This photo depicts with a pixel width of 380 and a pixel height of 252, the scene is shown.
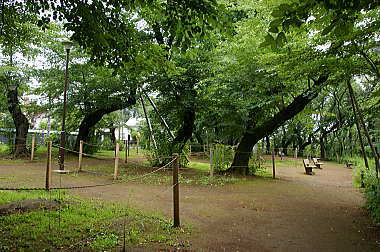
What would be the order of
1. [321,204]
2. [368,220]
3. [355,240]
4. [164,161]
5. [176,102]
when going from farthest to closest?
[164,161]
[176,102]
[321,204]
[368,220]
[355,240]

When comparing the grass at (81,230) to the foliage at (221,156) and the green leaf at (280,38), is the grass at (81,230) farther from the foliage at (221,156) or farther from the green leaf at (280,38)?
the foliage at (221,156)

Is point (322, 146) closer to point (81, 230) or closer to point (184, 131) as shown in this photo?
point (184, 131)

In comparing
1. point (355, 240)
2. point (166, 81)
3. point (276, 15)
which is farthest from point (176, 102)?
point (276, 15)

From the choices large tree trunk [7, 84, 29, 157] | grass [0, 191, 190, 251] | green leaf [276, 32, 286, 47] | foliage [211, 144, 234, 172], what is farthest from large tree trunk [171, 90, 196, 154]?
green leaf [276, 32, 286, 47]

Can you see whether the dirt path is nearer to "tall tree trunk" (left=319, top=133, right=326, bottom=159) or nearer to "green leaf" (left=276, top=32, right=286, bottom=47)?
"green leaf" (left=276, top=32, right=286, bottom=47)

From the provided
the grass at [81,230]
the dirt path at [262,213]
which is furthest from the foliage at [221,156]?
the grass at [81,230]

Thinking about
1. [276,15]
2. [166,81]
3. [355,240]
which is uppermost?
[166,81]

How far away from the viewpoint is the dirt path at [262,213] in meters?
4.52

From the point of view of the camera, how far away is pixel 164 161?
1425 centimetres

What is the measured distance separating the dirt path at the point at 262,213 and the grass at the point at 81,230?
50cm

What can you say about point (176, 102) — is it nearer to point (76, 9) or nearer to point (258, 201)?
point (258, 201)

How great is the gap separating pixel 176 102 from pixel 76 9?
8638 mm

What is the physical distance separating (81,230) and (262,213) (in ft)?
13.0

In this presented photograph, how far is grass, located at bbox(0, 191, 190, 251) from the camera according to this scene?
12.6 feet
